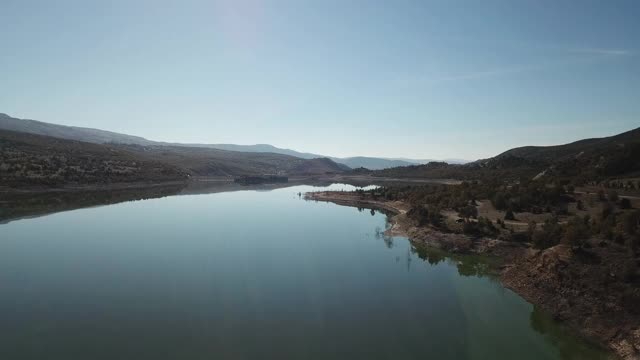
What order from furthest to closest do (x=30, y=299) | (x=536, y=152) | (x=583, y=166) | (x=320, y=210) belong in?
(x=536, y=152), (x=320, y=210), (x=583, y=166), (x=30, y=299)

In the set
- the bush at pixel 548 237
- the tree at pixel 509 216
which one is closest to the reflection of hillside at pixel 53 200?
the bush at pixel 548 237

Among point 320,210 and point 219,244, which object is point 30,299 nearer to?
point 219,244

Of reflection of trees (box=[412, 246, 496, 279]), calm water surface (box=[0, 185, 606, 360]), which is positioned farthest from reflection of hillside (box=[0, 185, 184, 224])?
reflection of trees (box=[412, 246, 496, 279])

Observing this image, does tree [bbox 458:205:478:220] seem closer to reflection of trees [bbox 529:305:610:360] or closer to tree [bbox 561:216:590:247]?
tree [bbox 561:216:590:247]

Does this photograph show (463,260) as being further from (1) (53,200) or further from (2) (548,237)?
(1) (53,200)

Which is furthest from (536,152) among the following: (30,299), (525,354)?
(30,299)

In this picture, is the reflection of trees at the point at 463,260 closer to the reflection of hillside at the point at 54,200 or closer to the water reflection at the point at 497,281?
the water reflection at the point at 497,281
